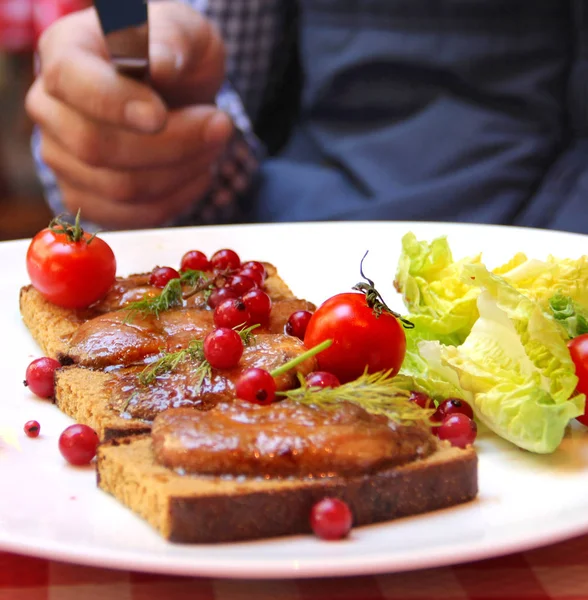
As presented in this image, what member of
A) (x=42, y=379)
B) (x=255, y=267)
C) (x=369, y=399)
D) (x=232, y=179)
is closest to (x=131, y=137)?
(x=232, y=179)

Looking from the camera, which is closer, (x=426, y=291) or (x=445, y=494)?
(x=445, y=494)

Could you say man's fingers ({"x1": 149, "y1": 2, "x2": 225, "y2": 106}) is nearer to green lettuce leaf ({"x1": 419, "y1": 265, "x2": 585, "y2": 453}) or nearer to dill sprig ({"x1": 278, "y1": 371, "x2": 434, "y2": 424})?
green lettuce leaf ({"x1": 419, "y1": 265, "x2": 585, "y2": 453})

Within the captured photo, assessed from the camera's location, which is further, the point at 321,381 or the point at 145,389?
the point at 145,389

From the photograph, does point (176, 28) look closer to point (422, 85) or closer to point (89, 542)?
point (422, 85)

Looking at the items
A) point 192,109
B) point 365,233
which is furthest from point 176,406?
point 192,109

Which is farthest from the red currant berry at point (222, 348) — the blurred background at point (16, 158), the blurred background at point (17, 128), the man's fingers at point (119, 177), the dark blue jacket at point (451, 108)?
the blurred background at point (16, 158)

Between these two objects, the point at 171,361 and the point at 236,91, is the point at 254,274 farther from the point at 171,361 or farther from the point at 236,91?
the point at 236,91
